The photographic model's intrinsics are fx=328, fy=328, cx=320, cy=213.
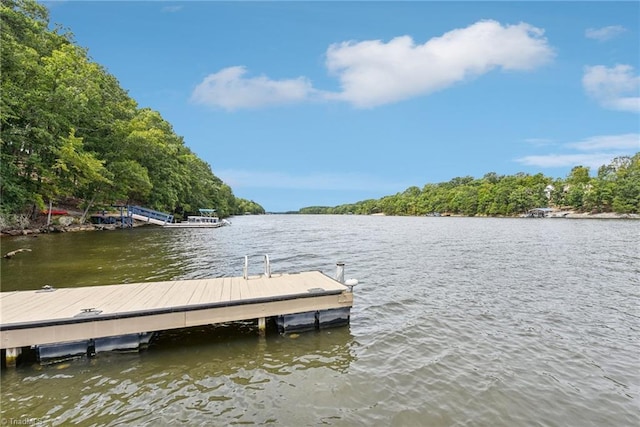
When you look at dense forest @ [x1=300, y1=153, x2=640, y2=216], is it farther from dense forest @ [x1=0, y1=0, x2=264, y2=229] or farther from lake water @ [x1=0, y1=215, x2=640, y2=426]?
dense forest @ [x1=0, y1=0, x2=264, y2=229]

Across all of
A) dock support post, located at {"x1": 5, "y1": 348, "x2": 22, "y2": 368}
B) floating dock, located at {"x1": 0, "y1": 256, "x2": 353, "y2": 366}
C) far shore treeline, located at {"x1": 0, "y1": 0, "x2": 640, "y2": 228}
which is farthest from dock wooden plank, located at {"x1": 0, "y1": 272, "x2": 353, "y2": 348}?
far shore treeline, located at {"x1": 0, "y1": 0, "x2": 640, "y2": 228}


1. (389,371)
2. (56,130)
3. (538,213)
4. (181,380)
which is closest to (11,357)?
(181,380)

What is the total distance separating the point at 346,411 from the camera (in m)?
4.87

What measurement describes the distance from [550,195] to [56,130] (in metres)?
113

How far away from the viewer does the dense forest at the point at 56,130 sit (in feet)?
73.2

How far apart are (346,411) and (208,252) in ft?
58.5

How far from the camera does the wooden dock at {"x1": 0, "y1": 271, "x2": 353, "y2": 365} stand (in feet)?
19.2

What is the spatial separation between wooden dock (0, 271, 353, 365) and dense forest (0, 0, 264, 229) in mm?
17792

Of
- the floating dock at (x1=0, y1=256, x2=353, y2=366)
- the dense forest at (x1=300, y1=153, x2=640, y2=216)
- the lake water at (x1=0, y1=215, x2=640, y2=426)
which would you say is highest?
the dense forest at (x1=300, y1=153, x2=640, y2=216)

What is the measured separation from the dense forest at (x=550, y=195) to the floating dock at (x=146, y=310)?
98.0 m

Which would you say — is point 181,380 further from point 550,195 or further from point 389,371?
point 550,195

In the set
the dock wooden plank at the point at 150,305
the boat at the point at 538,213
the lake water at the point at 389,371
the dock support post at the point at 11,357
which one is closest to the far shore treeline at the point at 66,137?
the lake water at the point at 389,371

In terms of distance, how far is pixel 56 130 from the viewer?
2577 centimetres

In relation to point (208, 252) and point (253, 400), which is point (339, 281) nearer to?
point (253, 400)
